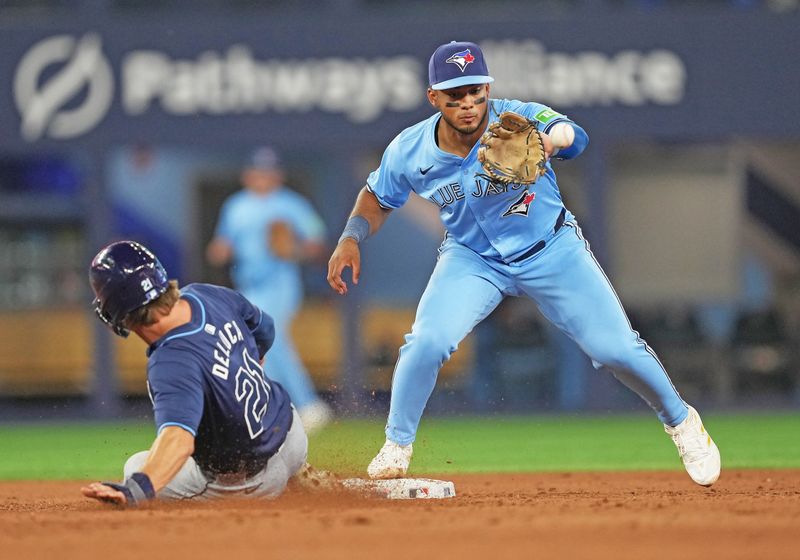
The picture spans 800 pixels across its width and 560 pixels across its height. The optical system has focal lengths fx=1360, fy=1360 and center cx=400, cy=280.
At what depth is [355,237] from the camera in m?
6.47

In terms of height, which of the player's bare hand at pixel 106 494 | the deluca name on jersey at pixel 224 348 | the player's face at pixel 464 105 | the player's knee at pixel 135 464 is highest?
the player's face at pixel 464 105

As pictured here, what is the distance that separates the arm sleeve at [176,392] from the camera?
4.93 metres

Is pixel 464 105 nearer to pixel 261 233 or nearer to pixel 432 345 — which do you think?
pixel 432 345

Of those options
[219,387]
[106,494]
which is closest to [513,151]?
[219,387]

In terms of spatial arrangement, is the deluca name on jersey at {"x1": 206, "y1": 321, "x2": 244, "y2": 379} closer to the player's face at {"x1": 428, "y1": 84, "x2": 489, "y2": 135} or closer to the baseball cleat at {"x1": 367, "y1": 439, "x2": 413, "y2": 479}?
the baseball cleat at {"x1": 367, "y1": 439, "x2": 413, "y2": 479}

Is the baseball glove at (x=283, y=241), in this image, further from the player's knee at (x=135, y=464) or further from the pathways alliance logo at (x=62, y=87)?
the player's knee at (x=135, y=464)

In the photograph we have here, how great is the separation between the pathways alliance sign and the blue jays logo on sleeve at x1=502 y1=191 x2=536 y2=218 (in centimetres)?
642

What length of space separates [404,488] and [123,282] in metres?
1.69

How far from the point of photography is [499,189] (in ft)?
20.2

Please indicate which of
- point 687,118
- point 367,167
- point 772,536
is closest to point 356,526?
point 772,536

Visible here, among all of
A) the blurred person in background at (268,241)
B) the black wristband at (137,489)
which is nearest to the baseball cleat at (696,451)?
the black wristband at (137,489)

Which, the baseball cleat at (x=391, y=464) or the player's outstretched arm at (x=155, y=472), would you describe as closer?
the player's outstretched arm at (x=155, y=472)

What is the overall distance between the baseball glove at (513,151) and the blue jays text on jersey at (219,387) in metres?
1.20

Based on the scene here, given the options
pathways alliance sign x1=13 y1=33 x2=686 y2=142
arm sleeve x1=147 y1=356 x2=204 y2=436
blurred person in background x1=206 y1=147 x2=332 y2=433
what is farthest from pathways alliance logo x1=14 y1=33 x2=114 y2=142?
arm sleeve x1=147 y1=356 x2=204 y2=436
